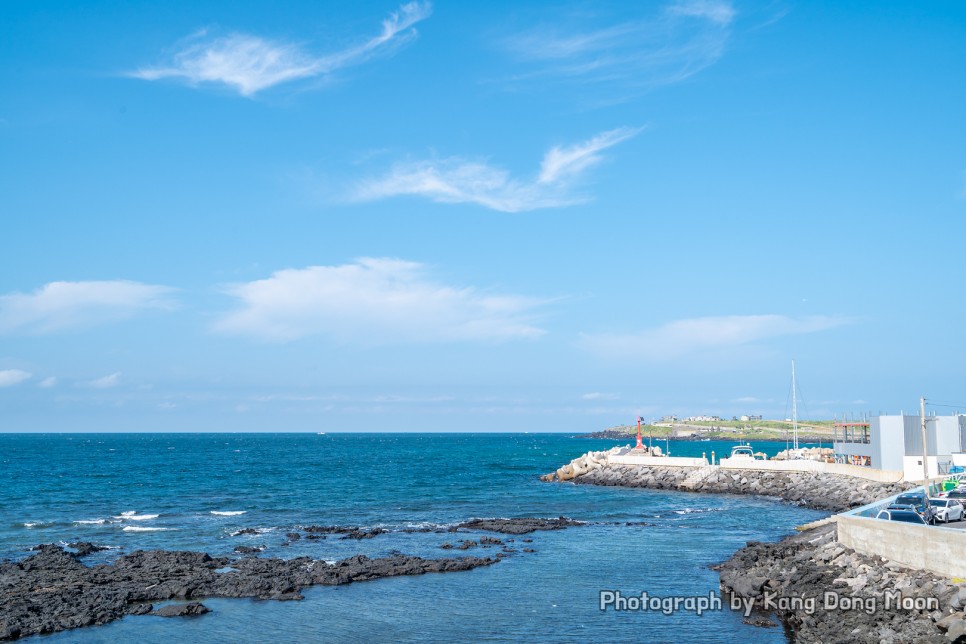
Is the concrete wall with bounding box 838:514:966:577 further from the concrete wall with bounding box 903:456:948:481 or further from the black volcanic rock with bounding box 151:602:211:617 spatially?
the concrete wall with bounding box 903:456:948:481

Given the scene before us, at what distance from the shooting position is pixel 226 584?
3269cm

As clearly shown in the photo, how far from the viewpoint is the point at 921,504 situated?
36.6m

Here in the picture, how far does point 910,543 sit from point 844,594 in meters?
2.81

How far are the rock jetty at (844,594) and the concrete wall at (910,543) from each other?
0.33 metres

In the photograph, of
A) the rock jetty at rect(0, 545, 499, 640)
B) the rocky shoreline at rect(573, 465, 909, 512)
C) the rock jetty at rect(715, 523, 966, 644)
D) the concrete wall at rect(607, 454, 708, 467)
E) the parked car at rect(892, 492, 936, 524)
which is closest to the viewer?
the rock jetty at rect(715, 523, 966, 644)

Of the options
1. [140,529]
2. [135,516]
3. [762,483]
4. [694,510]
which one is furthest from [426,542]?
[762,483]

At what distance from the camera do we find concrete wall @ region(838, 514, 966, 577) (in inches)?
917

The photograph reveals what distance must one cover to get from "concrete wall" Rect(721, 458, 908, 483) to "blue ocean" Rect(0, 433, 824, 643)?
699cm

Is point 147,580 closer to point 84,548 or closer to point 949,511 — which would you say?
point 84,548

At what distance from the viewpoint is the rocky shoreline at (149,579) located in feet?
93.5

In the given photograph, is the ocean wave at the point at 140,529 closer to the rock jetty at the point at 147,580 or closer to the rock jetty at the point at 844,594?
the rock jetty at the point at 147,580

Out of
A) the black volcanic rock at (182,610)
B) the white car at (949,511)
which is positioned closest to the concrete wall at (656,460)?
the white car at (949,511)

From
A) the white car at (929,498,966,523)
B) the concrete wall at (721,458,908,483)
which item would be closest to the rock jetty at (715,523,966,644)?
the white car at (929,498,966,523)

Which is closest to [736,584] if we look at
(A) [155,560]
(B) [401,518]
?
(A) [155,560]
